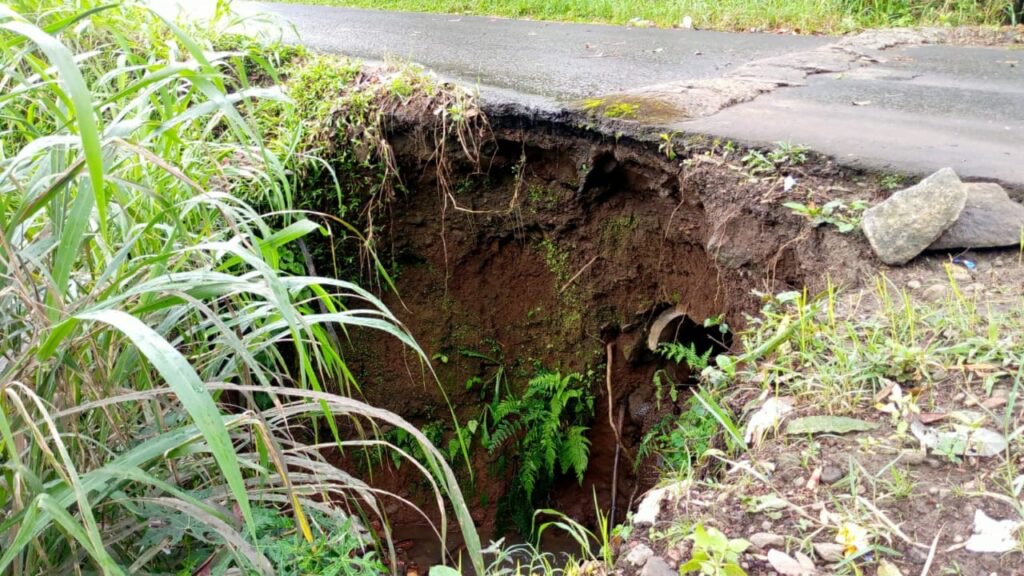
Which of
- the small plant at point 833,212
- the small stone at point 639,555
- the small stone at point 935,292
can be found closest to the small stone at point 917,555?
the small stone at point 639,555

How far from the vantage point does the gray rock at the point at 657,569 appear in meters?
1.62

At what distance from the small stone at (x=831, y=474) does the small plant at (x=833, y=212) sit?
1.03 metres

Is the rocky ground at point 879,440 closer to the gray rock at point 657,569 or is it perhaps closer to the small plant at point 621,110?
the gray rock at point 657,569

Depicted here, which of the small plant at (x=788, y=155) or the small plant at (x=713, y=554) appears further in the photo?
the small plant at (x=788, y=155)

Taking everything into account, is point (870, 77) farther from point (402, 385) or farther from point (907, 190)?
point (402, 385)

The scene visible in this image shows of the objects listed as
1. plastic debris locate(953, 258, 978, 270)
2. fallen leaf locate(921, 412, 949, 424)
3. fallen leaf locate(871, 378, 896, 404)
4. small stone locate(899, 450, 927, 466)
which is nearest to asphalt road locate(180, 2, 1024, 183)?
plastic debris locate(953, 258, 978, 270)

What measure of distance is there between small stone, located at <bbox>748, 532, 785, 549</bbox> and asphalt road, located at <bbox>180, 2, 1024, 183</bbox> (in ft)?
5.21

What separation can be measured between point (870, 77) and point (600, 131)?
1582 millimetres

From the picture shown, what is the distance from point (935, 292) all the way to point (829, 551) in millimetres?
1018

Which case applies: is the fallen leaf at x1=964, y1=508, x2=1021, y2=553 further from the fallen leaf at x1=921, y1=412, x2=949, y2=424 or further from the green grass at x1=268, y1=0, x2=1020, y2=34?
the green grass at x1=268, y1=0, x2=1020, y2=34

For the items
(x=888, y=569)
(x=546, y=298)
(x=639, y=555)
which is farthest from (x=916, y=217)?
(x=546, y=298)

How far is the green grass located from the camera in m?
5.29

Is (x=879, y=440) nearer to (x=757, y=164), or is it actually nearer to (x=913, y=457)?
(x=913, y=457)

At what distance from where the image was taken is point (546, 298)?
13.1ft
